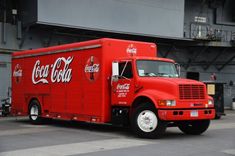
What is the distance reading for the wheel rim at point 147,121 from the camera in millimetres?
13352

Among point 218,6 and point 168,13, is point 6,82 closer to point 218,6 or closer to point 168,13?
point 168,13

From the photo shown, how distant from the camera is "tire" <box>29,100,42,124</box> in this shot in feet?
61.1

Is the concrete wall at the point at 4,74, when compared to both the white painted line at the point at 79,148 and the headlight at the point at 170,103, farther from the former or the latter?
the headlight at the point at 170,103

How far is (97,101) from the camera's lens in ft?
50.2

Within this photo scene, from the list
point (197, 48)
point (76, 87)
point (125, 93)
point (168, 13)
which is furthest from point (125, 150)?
point (197, 48)

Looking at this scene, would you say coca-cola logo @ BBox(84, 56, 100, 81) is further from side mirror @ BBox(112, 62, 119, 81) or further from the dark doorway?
the dark doorway

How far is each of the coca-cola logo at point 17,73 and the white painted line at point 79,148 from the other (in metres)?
8.55

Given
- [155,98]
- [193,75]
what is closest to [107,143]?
[155,98]

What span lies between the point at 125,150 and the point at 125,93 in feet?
12.5

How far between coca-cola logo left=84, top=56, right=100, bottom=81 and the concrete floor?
1.96 meters

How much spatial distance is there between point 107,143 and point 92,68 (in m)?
3.95

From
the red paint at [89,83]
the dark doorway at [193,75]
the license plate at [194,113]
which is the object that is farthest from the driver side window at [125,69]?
the dark doorway at [193,75]

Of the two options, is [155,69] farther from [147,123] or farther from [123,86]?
[147,123]

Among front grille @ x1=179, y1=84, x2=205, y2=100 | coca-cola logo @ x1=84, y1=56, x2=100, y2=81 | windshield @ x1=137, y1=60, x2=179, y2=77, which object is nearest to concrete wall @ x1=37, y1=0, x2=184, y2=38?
coca-cola logo @ x1=84, y1=56, x2=100, y2=81
